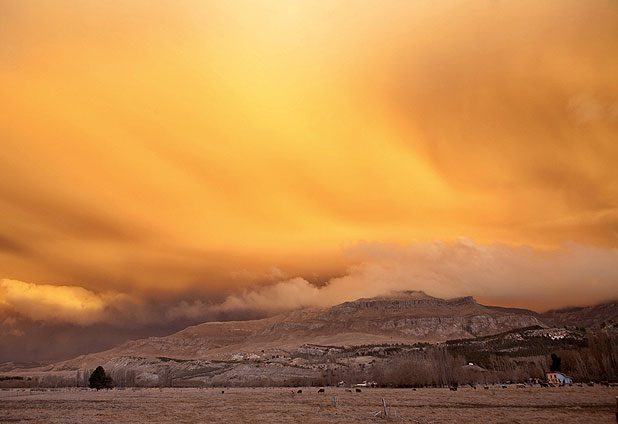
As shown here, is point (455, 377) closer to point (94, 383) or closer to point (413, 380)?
point (413, 380)

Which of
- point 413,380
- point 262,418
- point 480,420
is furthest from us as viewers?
point 413,380

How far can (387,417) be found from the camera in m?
55.8

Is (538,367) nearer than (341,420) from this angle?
No

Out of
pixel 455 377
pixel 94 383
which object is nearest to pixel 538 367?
pixel 455 377

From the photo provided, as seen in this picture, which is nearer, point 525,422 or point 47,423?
point 525,422

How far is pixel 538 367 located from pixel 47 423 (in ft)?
655

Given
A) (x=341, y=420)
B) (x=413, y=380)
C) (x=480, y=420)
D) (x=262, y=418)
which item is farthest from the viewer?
(x=413, y=380)

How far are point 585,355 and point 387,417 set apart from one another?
550 ft

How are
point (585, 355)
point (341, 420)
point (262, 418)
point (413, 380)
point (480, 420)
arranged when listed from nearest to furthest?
1. point (480, 420)
2. point (341, 420)
3. point (262, 418)
4. point (585, 355)
5. point (413, 380)

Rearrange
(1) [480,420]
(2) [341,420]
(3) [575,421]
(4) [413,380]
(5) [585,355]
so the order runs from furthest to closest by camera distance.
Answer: (4) [413,380] → (5) [585,355] → (2) [341,420] → (1) [480,420] → (3) [575,421]

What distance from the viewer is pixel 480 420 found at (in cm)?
5100

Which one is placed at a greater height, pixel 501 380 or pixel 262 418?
pixel 262 418

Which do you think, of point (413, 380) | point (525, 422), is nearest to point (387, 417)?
point (525, 422)

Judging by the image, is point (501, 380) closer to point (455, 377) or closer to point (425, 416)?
A: point (455, 377)
